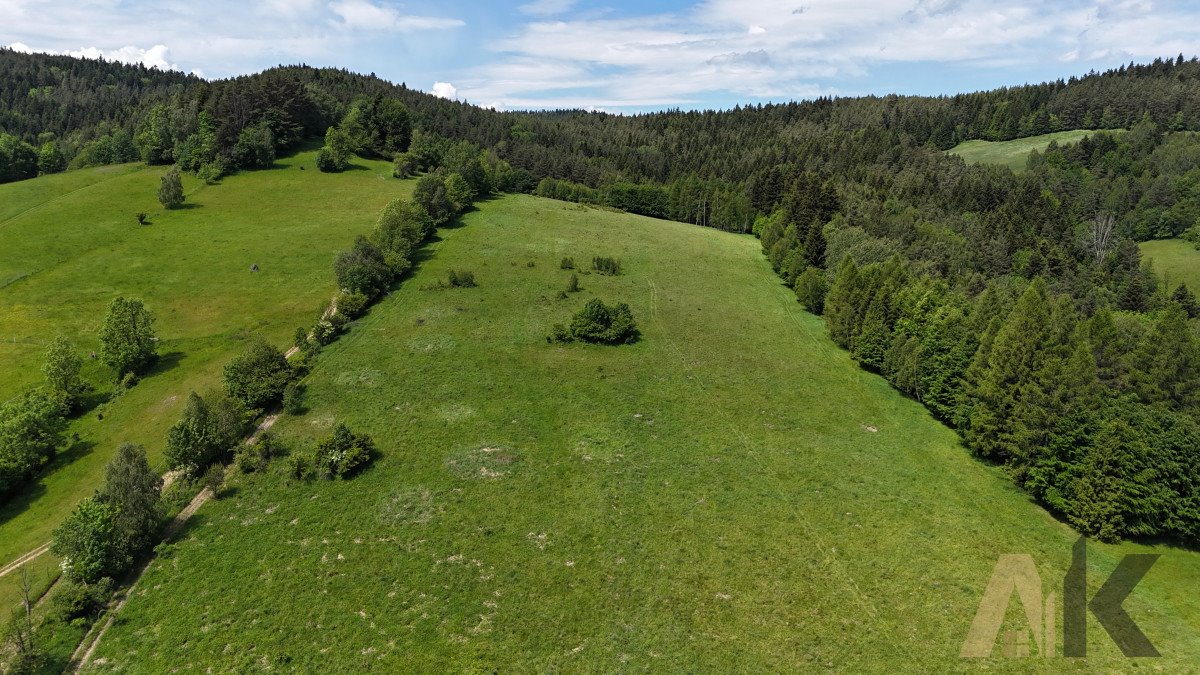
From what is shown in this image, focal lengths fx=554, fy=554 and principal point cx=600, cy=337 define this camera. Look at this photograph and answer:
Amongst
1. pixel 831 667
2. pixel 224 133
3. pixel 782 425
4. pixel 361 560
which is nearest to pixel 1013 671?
pixel 831 667

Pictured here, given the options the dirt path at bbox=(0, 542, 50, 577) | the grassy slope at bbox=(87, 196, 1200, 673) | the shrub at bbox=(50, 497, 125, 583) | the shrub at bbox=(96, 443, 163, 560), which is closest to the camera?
the grassy slope at bbox=(87, 196, 1200, 673)

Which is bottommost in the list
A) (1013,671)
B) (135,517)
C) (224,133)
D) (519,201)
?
(1013,671)

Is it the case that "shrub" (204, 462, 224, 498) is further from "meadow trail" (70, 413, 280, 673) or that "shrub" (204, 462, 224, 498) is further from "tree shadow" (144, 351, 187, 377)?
"tree shadow" (144, 351, 187, 377)

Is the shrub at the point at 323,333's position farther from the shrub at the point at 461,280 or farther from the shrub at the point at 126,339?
the shrub at the point at 461,280

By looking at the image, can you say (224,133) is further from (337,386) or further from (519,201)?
(337,386)

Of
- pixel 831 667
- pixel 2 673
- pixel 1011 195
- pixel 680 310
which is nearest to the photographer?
pixel 2 673

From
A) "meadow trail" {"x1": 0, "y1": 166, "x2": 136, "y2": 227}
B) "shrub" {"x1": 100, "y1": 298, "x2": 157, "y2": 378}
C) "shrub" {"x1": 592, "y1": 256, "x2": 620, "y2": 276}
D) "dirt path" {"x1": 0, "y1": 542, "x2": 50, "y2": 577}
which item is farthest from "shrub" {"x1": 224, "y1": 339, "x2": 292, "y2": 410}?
"meadow trail" {"x1": 0, "y1": 166, "x2": 136, "y2": 227}

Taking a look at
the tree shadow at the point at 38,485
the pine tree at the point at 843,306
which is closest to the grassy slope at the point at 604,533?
the pine tree at the point at 843,306
